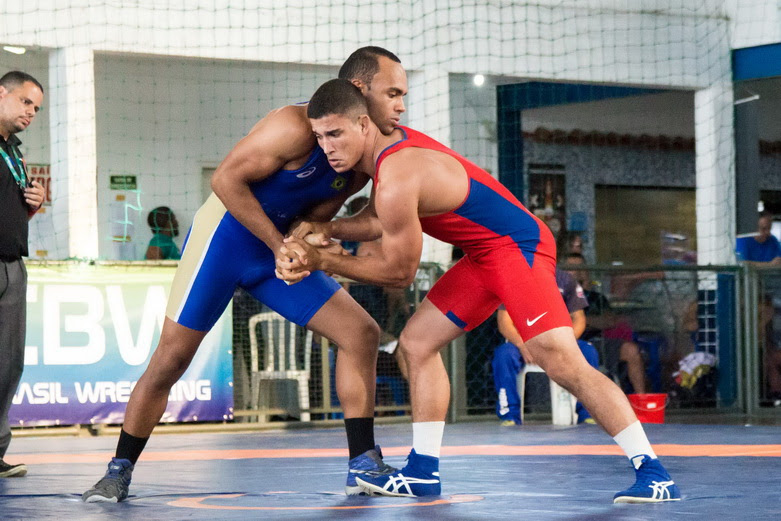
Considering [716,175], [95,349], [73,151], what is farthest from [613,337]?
[73,151]

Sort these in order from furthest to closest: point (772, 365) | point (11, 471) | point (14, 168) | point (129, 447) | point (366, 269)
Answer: point (772, 365) → point (14, 168) → point (11, 471) → point (129, 447) → point (366, 269)

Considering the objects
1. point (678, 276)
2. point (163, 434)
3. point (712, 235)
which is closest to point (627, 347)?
point (678, 276)

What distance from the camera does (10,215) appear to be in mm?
5289

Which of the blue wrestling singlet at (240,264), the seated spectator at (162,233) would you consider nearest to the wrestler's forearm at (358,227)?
the blue wrestling singlet at (240,264)

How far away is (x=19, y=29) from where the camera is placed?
8688mm

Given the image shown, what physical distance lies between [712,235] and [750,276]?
4.73 ft

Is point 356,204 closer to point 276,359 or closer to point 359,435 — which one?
point 276,359

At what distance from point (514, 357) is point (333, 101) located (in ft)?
16.3

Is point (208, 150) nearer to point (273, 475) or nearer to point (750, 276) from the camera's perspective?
point (750, 276)

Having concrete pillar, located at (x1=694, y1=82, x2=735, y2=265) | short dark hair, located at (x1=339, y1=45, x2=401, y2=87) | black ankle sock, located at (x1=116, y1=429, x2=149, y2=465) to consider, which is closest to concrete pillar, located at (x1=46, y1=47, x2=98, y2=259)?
black ankle sock, located at (x1=116, y1=429, x2=149, y2=465)

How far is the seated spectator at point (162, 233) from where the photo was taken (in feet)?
36.6

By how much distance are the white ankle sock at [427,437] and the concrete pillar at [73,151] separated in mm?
4921

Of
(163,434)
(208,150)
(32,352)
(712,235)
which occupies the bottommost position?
(163,434)

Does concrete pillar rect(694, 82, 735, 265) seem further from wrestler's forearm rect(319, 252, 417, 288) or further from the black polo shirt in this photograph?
wrestler's forearm rect(319, 252, 417, 288)
